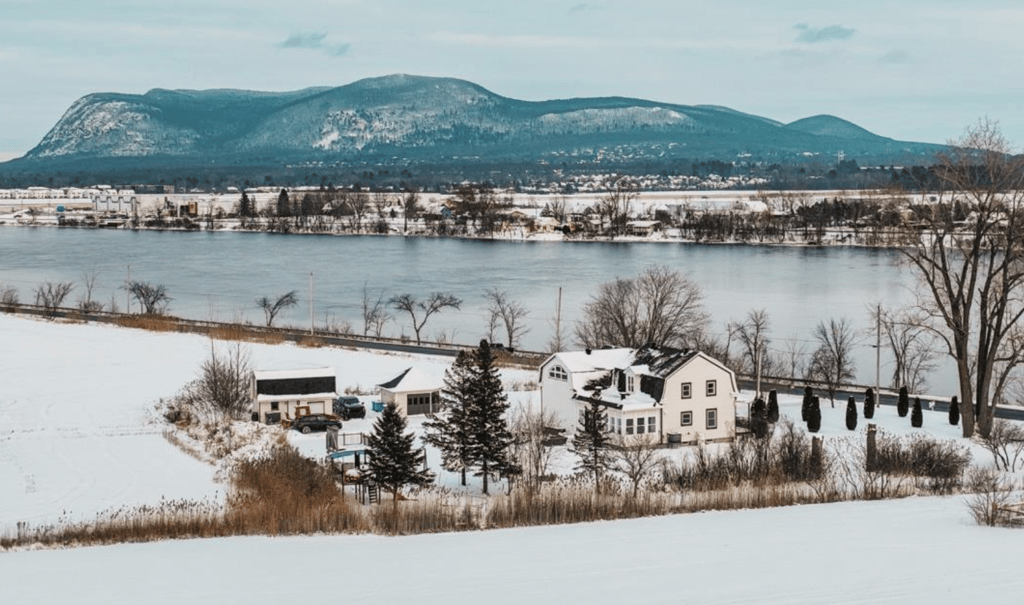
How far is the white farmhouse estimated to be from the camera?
50.9ft

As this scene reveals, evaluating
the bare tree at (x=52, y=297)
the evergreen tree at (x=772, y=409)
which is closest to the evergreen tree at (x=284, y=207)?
the bare tree at (x=52, y=297)

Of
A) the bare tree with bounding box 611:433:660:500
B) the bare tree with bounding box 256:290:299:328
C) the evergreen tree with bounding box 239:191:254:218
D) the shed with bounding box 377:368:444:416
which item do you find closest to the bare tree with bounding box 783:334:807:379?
the bare tree with bounding box 611:433:660:500

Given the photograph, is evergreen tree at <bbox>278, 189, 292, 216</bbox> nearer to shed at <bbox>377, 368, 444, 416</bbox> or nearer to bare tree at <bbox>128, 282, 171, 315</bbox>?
bare tree at <bbox>128, 282, 171, 315</bbox>

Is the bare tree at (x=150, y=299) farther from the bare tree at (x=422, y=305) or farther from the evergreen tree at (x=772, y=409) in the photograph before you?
the evergreen tree at (x=772, y=409)

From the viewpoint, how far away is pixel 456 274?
43.1 meters

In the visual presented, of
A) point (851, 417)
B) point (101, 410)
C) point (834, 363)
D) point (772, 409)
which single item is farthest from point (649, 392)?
point (101, 410)

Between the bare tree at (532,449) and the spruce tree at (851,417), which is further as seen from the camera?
the spruce tree at (851,417)

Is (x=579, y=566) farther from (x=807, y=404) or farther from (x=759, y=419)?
(x=807, y=404)

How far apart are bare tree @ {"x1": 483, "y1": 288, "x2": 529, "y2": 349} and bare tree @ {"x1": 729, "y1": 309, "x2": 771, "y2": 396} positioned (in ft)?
16.8

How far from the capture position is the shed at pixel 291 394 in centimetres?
1733

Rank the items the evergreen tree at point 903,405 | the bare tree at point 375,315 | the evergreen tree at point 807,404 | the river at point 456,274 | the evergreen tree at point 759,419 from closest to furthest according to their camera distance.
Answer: the evergreen tree at point 759,419 < the evergreen tree at point 807,404 < the evergreen tree at point 903,405 < the bare tree at point 375,315 < the river at point 456,274

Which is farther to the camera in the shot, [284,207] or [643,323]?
[284,207]

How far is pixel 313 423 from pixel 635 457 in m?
5.21

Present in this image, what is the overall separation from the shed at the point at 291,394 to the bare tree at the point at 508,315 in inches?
314
